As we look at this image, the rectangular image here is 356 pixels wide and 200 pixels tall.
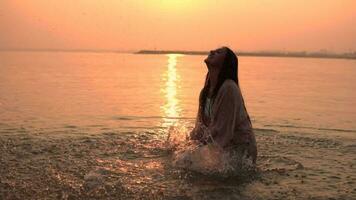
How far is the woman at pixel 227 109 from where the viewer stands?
9.53 meters

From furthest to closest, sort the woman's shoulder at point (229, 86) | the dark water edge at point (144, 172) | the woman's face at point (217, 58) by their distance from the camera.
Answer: the woman's face at point (217, 58) → the woman's shoulder at point (229, 86) → the dark water edge at point (144, 172)

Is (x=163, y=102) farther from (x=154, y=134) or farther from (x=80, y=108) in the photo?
(x=154, y=134)

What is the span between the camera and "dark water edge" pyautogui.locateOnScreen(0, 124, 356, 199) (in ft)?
27.8

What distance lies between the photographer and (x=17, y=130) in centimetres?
1442

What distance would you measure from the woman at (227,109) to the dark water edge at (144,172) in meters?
0.64

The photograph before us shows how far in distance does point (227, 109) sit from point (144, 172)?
2023mm

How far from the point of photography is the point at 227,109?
9523mm

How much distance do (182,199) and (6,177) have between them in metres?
3.34

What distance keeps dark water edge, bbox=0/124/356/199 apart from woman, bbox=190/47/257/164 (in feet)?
2.11

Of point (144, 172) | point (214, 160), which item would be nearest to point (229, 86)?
point (214, 160)

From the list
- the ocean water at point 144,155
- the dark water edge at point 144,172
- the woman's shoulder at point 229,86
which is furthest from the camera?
the woman's shoulder at point 229,86

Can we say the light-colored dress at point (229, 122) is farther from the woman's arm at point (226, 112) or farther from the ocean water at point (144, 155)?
the ocean water at point (144, 155)

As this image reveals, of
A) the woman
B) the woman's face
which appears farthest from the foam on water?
the woman's face

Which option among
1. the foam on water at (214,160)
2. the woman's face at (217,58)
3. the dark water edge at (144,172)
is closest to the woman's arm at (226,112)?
the foam on water at (214,160)
